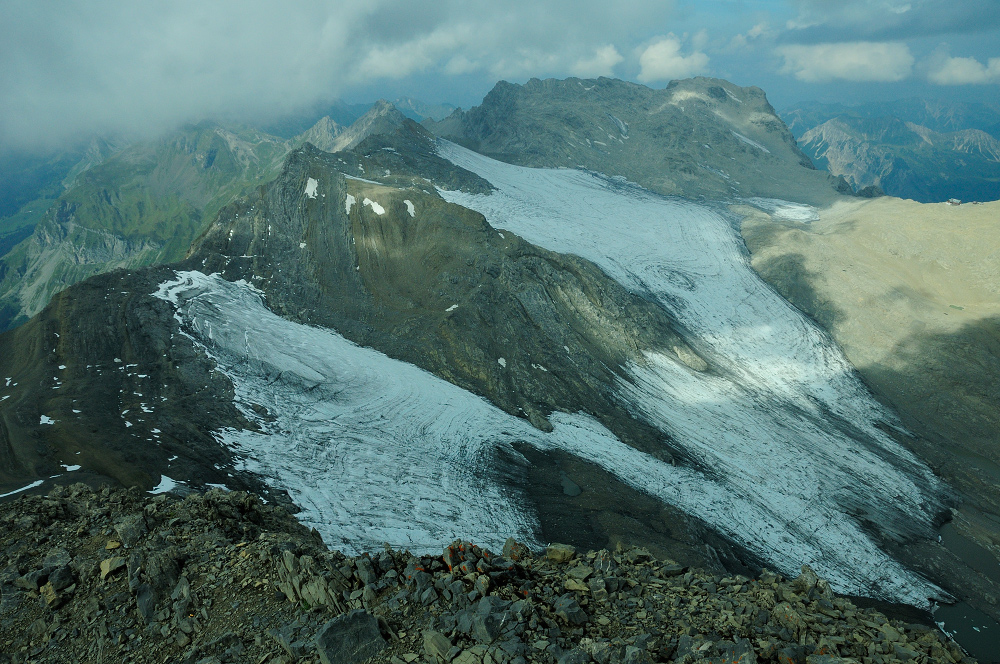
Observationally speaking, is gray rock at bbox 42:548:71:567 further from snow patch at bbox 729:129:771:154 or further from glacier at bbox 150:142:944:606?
snow patch at bbox 729:129:771:154

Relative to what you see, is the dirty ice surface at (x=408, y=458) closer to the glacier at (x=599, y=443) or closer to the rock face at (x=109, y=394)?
the glacier at (x=599, y=443)

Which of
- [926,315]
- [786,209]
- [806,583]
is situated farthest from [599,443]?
[786,209]

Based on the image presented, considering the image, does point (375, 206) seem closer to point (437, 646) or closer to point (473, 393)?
point (473, 393)

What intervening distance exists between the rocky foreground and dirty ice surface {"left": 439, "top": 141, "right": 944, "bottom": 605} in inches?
795

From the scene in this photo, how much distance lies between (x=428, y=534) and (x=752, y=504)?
20894mm

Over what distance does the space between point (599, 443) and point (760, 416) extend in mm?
15066

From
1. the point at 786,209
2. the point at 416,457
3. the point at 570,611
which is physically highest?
the point at 786,209

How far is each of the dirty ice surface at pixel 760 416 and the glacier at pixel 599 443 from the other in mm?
144

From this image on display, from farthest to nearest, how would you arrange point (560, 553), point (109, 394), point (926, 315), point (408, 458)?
point (926, 315) → point (408, 458) → point (109, 394) → point (560, 553)

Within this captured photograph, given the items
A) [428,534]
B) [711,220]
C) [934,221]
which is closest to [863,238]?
[934,221]

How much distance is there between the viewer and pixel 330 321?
4284 cm

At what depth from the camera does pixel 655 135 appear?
120 m

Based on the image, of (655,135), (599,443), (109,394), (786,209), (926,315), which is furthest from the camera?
(655,135)

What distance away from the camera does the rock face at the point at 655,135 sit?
346 ft
